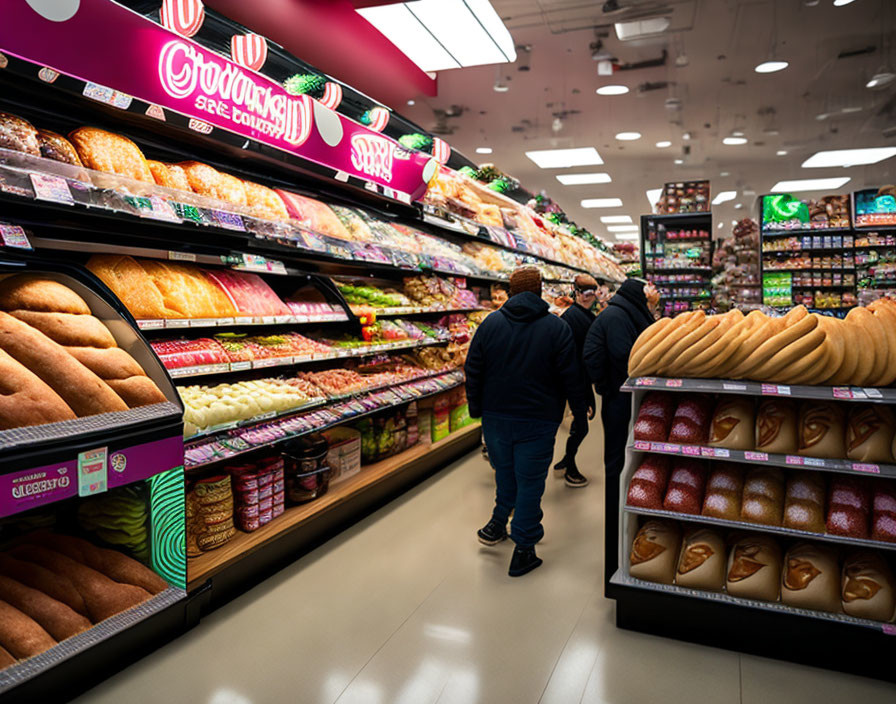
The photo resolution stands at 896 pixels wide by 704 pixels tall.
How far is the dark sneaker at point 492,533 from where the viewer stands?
347 centimetres

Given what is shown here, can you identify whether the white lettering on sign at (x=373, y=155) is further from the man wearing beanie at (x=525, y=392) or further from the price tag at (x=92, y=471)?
the price tag at (x=92, y=471)

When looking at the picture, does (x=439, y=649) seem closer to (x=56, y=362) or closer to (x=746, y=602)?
(x=746, y=602)

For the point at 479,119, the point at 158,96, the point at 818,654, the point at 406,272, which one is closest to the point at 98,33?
the point at 158,96

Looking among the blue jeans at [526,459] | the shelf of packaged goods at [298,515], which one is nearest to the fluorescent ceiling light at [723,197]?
the shelf of packaged goods at [298,515]

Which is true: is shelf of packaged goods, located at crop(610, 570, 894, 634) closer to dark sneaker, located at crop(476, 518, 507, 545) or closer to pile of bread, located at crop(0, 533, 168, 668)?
dark sneaker, located at crop(476, 518, 507, 545)

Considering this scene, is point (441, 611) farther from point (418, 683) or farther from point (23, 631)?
point (23, 631)

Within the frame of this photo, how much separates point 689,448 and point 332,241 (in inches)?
99.9

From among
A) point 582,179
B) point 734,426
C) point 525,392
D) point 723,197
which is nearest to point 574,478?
point 525,392

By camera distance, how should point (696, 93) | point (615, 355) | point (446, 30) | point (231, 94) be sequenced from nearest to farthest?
point (231, 94)
point (615, 355)
point (446, 30)
point (696, 93)

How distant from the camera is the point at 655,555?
99.1 inches

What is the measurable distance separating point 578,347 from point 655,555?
A: 2699 mm

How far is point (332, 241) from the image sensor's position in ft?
12.5

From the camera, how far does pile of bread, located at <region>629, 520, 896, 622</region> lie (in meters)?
2.21

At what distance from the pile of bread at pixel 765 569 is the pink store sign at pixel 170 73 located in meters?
2.95
